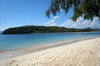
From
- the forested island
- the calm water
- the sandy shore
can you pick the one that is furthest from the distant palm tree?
the forested island

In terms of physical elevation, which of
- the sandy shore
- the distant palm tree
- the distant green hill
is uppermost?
the distant palm tree

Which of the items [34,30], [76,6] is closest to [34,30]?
[34,30]

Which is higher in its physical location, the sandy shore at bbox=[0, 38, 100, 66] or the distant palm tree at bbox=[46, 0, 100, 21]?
the distant palm tree at bbox=[46, 0, 100, 21]

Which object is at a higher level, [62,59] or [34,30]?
[62,59]

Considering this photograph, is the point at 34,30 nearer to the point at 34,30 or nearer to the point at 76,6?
the point at 34,30

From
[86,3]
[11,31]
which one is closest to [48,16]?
[86,3]

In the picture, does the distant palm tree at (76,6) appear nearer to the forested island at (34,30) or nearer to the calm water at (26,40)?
the calm water at (26,40)

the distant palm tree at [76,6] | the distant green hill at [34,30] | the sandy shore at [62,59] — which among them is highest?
the distant palm tree at [76,6]

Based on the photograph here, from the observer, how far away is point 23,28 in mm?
117250

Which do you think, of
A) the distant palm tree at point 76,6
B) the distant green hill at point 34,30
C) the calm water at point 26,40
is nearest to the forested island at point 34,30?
the distant green hill at point 34,30

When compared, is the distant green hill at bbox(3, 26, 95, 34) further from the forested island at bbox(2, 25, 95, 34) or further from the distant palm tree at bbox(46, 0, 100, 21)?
the distant palm tree at bbox(46, 0, 100, 21)

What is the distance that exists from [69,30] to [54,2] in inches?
4520

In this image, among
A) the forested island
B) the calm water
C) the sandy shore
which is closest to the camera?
the sandy shore

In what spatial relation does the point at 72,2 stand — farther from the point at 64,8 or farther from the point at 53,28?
the point at 53,28
